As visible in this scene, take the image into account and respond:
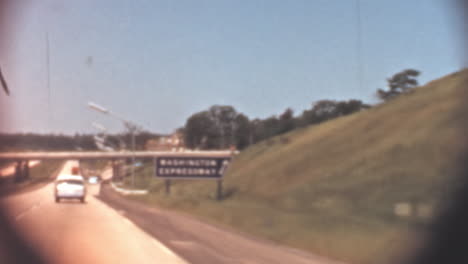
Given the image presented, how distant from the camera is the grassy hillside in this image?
17.9m

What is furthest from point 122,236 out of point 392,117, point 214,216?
point 392,117

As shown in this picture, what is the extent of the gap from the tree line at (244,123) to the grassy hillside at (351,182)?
12.7 metres

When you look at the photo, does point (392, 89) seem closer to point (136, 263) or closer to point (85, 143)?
point (85, 143)

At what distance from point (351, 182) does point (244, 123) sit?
182 ft

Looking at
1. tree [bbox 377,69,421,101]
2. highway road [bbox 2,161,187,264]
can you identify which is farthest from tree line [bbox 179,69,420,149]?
highway road [bbox 2,161,187,264]

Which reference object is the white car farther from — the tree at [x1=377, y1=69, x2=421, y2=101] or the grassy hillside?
the tree at [x1=377, y1=69, x2=421, y2=101]

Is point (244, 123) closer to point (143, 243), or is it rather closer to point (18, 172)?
point (18, 172)

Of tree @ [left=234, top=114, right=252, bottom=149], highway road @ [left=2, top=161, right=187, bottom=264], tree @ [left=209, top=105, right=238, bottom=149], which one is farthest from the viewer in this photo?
tree @ [left=234, top=114, right=252, bottom=149]

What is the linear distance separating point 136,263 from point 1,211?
8.58 metres

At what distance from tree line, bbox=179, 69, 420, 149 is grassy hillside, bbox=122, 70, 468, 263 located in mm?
12674

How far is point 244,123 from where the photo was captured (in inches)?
4252

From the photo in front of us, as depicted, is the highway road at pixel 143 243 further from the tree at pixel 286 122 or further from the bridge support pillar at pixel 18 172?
the tree at pixel 286 122

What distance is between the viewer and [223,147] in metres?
96.4

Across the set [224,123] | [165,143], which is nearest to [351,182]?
[224,123]
